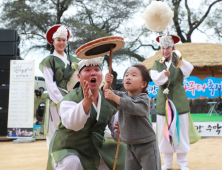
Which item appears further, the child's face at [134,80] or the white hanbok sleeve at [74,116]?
the child's face at [134,80]

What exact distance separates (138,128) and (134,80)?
34 centimetres

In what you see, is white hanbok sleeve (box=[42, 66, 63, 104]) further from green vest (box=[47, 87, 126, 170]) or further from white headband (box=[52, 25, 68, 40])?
green vest (box=[47, 87, 126, 170])

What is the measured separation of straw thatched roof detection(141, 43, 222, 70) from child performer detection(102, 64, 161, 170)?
930 cm

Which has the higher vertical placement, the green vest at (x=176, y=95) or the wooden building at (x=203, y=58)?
the wooden building at (x=203, y=58)

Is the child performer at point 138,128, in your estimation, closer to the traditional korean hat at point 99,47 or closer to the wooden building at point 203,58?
the traditional korean hat at point 99,47

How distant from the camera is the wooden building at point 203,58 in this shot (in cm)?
1059

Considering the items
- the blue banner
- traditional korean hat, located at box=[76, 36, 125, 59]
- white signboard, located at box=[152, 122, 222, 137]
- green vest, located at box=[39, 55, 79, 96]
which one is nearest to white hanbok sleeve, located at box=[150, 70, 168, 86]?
green vest, located at box=[39, 55, 79, 96]

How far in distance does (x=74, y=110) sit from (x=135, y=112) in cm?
39

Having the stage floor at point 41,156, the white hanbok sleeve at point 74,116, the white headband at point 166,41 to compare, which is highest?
the white headband at point 166,41

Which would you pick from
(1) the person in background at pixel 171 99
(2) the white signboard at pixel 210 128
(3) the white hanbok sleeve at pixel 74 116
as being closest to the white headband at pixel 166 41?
(1) the person in background at pixel 171 99

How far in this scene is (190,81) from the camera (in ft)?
31.3

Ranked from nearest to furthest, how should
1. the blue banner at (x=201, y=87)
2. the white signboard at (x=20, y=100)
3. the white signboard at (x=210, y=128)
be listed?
the white signboard at (x=210, y=128), the white signboard at (x=20, y=100), the blue banner at (x=201, y=87)

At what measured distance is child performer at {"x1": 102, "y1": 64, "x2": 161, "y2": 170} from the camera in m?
1.69

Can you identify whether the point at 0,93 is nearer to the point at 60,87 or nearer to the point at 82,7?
the point at 60,87
